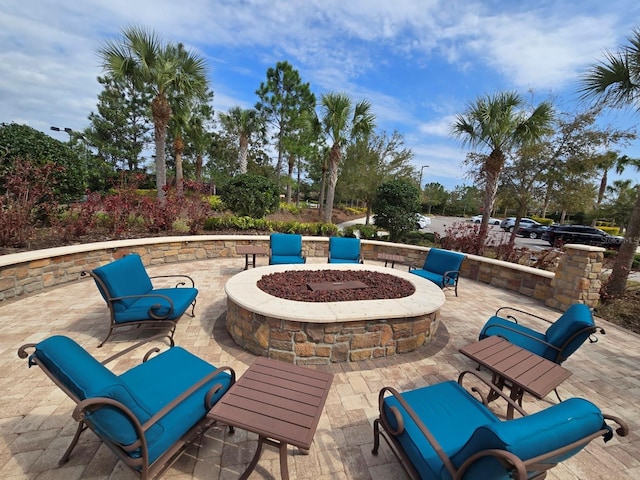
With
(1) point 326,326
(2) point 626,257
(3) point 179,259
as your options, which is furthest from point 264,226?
(2) point 626,257

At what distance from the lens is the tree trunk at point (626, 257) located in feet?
18.3

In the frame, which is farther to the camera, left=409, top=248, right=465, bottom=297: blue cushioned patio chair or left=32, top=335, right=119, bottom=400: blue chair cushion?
left=409, top=248, right=465, bottom=297: blue cushioned patio chair

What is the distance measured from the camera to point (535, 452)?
1.17 m

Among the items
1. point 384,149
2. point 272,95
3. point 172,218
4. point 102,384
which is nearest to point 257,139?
point 272,95

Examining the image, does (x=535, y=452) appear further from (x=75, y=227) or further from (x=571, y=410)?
(x=75, y=227)

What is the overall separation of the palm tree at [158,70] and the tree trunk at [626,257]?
12.5m

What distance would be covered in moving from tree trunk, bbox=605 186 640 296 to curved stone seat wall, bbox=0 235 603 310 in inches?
47.0

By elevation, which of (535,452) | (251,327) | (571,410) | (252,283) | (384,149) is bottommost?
(251,327)

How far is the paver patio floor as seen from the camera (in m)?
1.95

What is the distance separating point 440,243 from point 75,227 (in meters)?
10.4

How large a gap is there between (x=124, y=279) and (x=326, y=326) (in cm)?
268

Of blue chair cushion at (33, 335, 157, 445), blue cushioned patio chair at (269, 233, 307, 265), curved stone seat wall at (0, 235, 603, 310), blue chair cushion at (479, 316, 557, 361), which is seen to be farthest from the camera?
blue cushioned patio chair at (269, 233, 307, 265)

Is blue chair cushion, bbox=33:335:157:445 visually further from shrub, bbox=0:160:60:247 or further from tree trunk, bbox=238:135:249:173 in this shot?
tree trunk, bbox=238:135:249:173

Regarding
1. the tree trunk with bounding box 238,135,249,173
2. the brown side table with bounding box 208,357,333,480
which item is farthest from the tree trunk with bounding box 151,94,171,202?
the brown side table with bounding box 208,357,333,480
